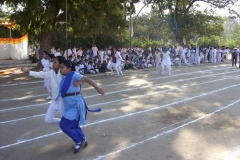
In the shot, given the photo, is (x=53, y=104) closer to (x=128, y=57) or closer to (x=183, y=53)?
(x=128, y=57)

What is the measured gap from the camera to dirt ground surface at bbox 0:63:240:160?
5.23 m

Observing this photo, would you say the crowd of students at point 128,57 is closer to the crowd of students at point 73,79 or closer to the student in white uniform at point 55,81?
the crowd of students at point 73,79

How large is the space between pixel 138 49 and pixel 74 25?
810 centimetres

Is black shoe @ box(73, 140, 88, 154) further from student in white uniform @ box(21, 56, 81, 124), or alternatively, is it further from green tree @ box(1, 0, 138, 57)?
green tree @ box(1, 0, 138, 57)

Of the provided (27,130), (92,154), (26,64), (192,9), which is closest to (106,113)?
(27,130)

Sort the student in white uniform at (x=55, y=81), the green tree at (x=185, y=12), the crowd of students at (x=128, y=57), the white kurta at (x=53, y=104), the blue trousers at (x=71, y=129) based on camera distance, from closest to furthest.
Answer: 1. the blue trousers at (x=71, y=129)
2. the student in white uniform at (x=55, y=81)
3. the white kurta at (x=53, y=104)
4. the crowd of students at (x=128, y=57)
5. the green tree at (x=185, y=12)

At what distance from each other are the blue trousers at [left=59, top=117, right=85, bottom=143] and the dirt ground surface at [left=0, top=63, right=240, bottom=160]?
0.86ft

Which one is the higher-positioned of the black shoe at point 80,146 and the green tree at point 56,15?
the green tree at point 56,15

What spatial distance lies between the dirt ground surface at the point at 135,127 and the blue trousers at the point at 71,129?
262 millimetres

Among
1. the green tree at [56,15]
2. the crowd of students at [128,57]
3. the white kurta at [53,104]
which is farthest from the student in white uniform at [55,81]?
the green tree at [56,15]

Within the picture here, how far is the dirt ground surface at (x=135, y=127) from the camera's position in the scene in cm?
523

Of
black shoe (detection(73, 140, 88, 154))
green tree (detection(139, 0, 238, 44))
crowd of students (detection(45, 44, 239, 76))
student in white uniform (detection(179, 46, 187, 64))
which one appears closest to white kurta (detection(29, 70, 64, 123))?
black shoe (detection(73, 140, 88, 154))

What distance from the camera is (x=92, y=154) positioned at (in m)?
5.15

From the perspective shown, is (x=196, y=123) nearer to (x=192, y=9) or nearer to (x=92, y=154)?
(x=92, y=154)
